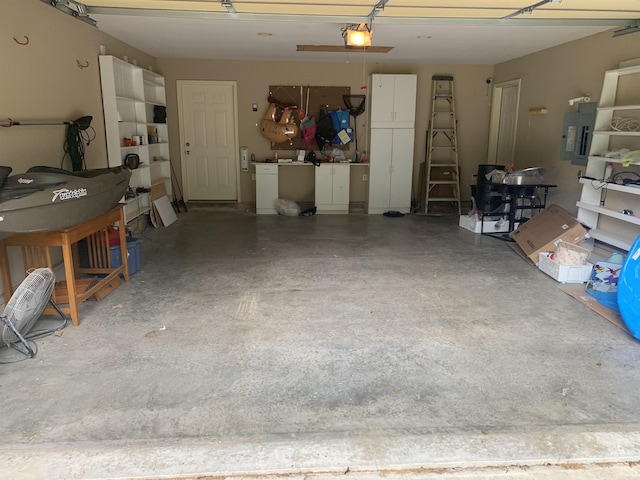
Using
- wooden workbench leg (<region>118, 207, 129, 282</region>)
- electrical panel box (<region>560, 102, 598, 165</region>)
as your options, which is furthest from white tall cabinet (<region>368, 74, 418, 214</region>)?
wooden workbench leg (<region>118, 207, 129, 282</region>)

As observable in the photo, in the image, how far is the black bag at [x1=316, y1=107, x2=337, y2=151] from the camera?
25.5 feet

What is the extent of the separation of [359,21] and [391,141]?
353 cm

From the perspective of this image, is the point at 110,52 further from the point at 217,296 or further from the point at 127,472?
the point at 127,472

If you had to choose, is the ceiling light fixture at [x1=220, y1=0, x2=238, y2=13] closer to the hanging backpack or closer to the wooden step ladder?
the hanging backpack

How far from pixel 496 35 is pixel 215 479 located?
18.1 ft

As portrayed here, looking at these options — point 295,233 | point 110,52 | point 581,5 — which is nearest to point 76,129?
point 110,52

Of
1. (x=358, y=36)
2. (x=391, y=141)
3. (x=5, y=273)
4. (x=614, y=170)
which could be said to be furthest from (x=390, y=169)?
(x=5, y=273)

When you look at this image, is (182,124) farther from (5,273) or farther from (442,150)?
(5,273)

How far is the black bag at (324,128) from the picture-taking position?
25.5ft

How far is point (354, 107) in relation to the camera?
26.0ft

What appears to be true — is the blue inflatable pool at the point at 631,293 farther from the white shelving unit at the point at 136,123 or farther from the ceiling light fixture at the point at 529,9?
the white shelving unit at the point at 136,123

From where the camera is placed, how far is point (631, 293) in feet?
10.5

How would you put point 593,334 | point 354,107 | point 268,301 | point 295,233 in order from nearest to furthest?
point 593,334, point 268,301, point 295,233, point 354,107

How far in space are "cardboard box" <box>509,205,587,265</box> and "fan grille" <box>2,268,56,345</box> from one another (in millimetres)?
4556
